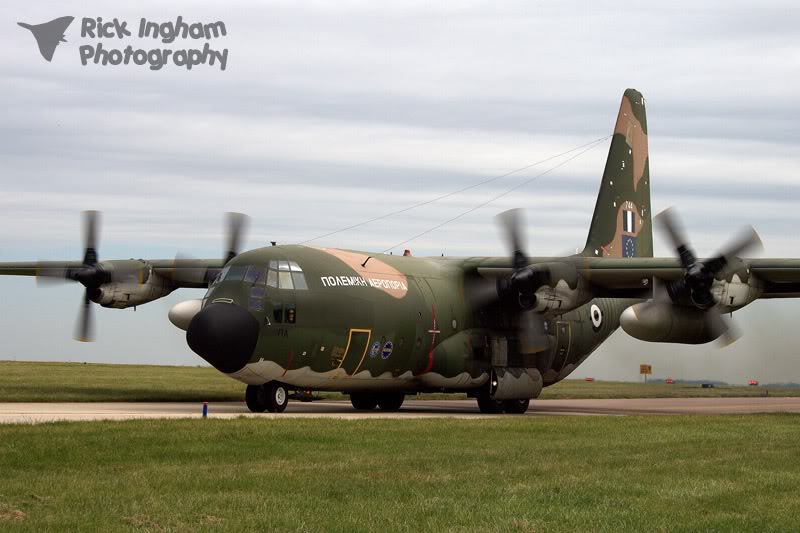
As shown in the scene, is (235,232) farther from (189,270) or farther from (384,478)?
(384,478)

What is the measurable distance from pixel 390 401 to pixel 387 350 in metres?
4.00

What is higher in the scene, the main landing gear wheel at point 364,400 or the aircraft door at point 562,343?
the aircraft door at point 562,343

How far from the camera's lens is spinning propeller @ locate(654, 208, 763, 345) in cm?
3080

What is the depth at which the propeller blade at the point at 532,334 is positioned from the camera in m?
35.5

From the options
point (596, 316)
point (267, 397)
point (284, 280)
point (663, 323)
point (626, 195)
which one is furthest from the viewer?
point (626, 195)

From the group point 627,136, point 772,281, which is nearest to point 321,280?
point 772,281

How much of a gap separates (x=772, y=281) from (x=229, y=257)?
16580 millimetres

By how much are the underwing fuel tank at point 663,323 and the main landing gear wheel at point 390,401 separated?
749 centimetres

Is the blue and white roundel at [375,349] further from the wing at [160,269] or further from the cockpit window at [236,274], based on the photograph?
the wing at [160,269]

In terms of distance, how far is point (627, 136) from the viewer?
138 feet

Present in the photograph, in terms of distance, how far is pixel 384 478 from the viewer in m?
15.4

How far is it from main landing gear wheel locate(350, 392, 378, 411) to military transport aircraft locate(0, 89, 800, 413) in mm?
69

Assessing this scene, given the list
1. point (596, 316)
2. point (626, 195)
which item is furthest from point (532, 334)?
point (626, 195)

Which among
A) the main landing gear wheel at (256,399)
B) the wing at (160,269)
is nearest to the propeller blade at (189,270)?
the wing at (160,269)
